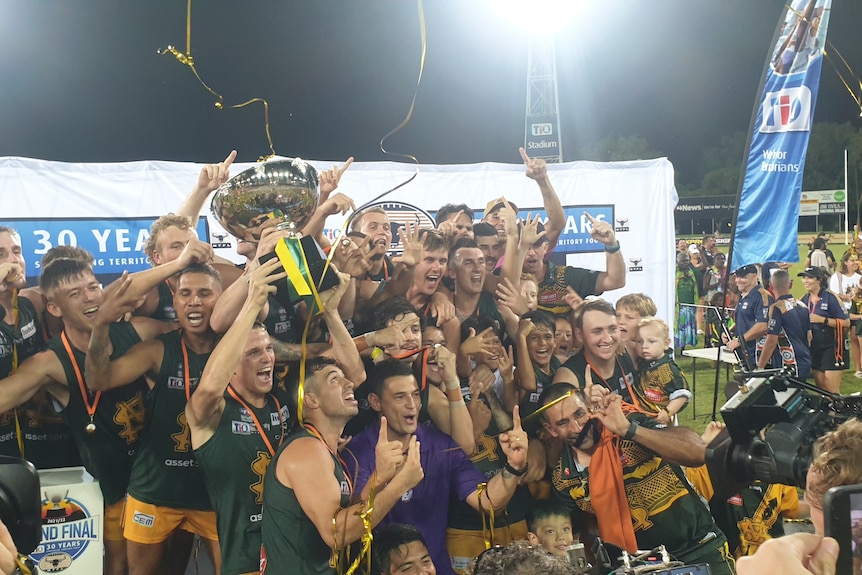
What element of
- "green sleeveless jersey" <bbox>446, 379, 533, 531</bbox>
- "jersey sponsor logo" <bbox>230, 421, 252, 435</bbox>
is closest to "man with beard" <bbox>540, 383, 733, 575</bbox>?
"green sleeveless jersey" <bbox>446, 379, 533, 531</bbox>

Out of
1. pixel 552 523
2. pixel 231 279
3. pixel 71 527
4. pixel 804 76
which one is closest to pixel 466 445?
pixel 552 523

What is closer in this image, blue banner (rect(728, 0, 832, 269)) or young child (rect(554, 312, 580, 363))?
young child (rect(554, 312, 580, 363))

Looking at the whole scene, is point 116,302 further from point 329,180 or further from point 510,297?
point 510,297

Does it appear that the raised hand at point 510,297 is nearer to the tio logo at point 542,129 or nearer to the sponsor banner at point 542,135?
the sponsor banner at point 542,135

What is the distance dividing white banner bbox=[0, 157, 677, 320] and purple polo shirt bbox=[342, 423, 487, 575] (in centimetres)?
87

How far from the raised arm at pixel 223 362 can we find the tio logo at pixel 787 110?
2587 mm

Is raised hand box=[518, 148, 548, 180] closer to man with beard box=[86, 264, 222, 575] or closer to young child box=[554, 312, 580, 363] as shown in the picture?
young child box=[554, 312, 580, 363]

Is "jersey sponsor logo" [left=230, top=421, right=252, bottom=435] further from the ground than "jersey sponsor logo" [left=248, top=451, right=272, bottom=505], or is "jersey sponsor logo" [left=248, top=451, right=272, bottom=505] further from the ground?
"jersey sponsor logo" [left=230, top=421, right=252, bottom=435]

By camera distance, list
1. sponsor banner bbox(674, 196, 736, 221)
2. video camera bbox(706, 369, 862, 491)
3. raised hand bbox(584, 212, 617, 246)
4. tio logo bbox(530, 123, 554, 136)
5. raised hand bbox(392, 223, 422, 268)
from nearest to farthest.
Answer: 1. video camera bbox(706, 369, 862, 491)
2. raised hand bbox(392, 223, 422, 268)
3. raised hand bbox(584, 212, 617, 246)
4. tio logo bbox(530, 123, 554, 136)
5. sponsor banner bbox(674, 196, 736, 221)

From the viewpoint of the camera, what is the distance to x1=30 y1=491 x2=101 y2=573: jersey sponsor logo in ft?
8.22

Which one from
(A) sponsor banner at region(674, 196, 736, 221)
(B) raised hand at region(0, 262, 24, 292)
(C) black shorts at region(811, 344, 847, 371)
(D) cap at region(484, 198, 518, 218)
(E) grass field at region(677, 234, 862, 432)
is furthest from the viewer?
(A) sponsor banner at region(674, 196, 736, 221)

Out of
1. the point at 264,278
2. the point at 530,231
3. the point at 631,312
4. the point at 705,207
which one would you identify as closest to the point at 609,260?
the point at 631,312

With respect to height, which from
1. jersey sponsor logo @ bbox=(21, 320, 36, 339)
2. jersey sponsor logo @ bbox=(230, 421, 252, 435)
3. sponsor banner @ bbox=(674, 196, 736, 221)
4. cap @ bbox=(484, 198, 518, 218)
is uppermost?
sponsor banner @ bbox=(674, 196, 736, 221)

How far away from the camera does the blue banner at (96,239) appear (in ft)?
8.27
